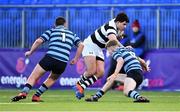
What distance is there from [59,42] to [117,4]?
9756 millimetres

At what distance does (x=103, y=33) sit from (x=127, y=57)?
4.95 ft

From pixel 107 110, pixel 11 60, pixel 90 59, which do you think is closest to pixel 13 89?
pixel 11 60

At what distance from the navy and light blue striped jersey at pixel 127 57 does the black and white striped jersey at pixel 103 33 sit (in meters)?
0.61

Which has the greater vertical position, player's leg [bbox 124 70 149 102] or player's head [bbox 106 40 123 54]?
player's head [bbox 106 40 123 54]

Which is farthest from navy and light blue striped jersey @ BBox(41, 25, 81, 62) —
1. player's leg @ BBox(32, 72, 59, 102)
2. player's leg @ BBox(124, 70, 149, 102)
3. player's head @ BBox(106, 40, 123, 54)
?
player's leg @ BBox(124, 70, 149, 102)

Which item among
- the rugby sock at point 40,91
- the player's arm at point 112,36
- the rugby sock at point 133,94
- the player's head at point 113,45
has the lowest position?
the rugby sock at point 40,91

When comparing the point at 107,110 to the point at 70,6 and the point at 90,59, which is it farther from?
the point at 70,6

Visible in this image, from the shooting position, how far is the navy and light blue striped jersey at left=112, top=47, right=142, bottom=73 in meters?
16.3

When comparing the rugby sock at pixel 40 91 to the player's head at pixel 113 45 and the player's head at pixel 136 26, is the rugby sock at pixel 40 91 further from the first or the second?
the player's head at pixel 136 26

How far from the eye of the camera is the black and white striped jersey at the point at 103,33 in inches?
668

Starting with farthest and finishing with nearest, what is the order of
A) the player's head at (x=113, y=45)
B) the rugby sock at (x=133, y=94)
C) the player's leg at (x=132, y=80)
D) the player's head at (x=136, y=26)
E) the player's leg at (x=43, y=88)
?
the player's head at (x=136, y=26)
the player's leg at (x=43, y=88)
the player's head at (x=113, y=45)
the player's leg at (x=132, y=80)
the rugby sock at (x=133, y=94)

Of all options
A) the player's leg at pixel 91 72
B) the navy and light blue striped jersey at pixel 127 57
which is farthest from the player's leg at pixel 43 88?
the navy and light blue striped jersey at pixel 127 57

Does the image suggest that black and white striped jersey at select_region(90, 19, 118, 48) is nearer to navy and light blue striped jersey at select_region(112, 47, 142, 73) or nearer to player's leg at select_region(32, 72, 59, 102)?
navy and light blue striped jersey at select_region(112, 47, 142, 73)

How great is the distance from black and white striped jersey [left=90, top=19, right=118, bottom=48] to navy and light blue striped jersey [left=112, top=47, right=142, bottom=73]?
61 cm
